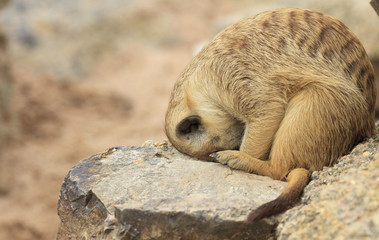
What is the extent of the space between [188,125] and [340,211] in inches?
48.4

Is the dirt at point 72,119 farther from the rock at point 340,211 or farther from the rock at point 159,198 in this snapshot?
the rock at point 340,211

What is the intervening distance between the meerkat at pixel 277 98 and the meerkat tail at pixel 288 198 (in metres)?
0.01

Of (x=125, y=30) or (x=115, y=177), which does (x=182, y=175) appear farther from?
(x=125, y=30)

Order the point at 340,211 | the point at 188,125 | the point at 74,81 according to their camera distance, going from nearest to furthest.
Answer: the point at 340,211, the point at 188,125, the point at 74,81

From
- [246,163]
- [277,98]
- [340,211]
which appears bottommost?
[340,211]

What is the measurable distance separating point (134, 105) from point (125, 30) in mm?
1966

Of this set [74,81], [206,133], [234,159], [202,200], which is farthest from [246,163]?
[74,81]

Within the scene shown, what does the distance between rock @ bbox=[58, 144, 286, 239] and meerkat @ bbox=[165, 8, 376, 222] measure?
0.17 m

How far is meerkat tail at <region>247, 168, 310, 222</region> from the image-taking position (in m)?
2.56

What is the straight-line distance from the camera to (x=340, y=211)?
2.31 m

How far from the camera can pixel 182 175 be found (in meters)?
3.12

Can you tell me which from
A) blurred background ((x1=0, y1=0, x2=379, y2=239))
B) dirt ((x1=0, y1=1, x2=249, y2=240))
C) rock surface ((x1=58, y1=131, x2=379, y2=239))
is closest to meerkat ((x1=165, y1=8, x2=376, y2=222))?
rock surface ((x1=58, y1=131, x2=379, y2=239))

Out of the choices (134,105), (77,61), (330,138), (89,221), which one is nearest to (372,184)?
(330,138)

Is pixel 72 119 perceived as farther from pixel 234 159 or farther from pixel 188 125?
pixel 234 159
